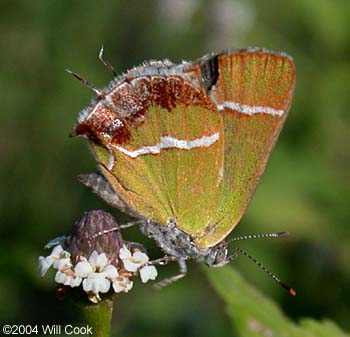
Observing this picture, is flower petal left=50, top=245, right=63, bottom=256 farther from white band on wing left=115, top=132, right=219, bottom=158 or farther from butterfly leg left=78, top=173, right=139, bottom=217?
white band on wing left=115, top=132, right=219, bottom=158

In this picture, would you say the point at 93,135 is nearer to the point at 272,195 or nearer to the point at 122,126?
the point at 122,126

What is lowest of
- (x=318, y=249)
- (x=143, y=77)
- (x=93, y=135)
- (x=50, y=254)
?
(x=318, y=249)

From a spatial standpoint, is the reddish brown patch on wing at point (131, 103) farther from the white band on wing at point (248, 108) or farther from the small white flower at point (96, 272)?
the small white flower at point (96, 272)

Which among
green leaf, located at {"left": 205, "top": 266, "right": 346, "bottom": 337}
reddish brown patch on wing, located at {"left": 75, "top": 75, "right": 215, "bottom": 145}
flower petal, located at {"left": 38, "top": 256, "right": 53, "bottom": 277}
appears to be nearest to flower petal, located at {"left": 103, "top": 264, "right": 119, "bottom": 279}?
flower petal, located at {"left": 38, "top": 256, "right": 53, "bottom": 277}

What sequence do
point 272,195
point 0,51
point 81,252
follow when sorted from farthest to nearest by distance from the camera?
point 0,51
point 272,195
point 81,252

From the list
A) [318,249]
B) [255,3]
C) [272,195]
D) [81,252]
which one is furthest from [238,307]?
[255,3]
